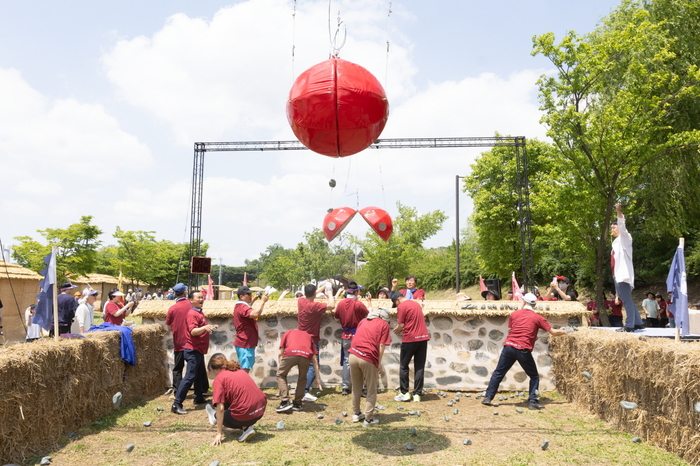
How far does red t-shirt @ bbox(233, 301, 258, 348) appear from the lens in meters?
8.06

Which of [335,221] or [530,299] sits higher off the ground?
[335,221]

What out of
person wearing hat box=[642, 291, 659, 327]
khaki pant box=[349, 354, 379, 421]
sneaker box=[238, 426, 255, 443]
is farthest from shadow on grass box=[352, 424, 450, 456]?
person wearing hat box=[642, 291, 659, 327]

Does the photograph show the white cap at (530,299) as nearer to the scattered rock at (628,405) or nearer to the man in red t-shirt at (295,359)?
the scattered rock at (628,405)

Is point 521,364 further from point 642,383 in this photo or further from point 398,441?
point 398,441

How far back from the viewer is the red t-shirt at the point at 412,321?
823 centimetres

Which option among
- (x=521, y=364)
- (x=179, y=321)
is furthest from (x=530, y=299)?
(x=179, y=321)

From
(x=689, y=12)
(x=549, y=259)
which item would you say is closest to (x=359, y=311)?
(x=689, y=12)

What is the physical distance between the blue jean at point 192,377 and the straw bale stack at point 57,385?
3.19 feet

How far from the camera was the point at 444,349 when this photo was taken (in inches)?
355

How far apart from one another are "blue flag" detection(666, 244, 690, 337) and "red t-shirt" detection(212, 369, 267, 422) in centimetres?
524

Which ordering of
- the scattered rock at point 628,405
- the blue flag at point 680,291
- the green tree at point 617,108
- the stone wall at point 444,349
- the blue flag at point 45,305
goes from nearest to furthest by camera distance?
the scattered rock at point 628,405 → the blue flag at point 680,291 → the blue flag at point 45,305 → the stone wall at point 444,349 → the green tree at point 617,108

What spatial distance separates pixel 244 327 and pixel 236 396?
232 centimetres

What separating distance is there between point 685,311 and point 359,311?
4.67 metres

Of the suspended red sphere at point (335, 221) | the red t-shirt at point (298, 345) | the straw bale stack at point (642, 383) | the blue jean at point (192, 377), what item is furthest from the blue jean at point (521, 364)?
the suspended red sphere at point (335, 221)
